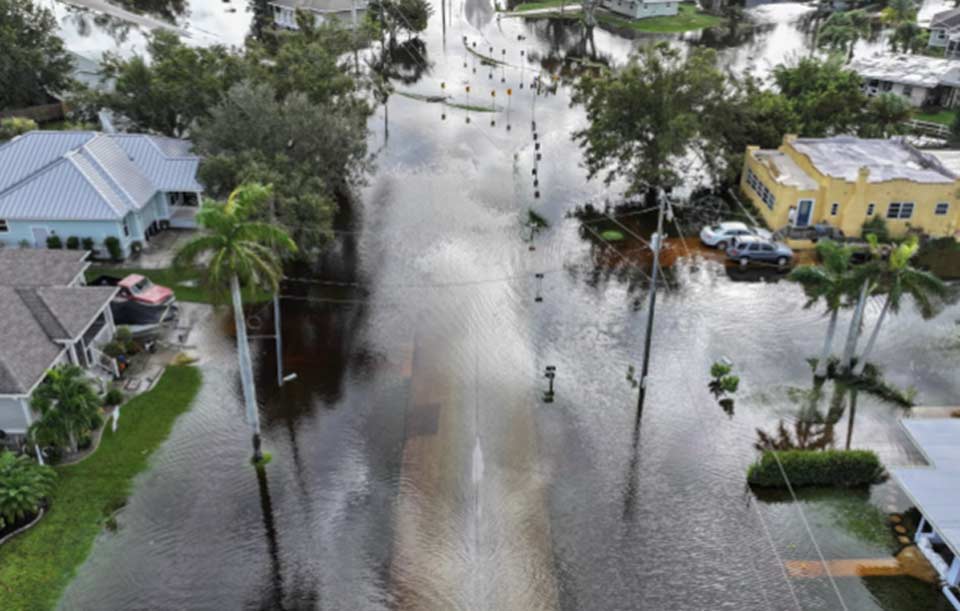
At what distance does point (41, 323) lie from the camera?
3356cm

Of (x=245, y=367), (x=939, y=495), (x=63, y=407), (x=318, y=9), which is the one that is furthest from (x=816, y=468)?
(x=318, y=9)

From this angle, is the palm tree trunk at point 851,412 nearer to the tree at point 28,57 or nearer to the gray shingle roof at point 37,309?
the gray shingle roof at point 37,309

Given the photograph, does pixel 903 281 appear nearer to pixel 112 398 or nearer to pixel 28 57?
pixel 112 398

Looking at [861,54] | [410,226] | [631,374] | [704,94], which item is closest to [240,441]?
[631,374]

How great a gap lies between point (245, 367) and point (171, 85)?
98.8 ft

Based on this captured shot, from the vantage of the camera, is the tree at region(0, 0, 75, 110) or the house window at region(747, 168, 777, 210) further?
the tree at region(0, 0, 75, 110)

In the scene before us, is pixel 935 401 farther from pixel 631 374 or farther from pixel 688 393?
pixel 631 374

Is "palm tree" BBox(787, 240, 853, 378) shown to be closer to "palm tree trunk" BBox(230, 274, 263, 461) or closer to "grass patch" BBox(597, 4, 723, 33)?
"palm tree trunk" BBox(230, 274, 263, 461)

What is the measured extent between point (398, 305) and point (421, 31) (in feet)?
219

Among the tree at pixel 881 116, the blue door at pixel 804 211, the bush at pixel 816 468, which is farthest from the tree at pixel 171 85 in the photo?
the tree at pixel 881 116

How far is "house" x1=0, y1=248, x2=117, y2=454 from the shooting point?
1225 inches

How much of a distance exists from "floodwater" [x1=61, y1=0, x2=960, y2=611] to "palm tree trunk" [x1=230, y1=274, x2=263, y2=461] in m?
1.05

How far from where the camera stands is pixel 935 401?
35531mm

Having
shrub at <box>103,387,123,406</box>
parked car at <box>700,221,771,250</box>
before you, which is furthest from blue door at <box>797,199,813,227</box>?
shrub at <box>103,387,123,406</box>
